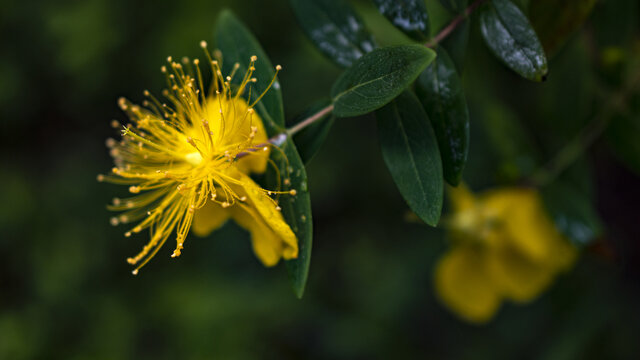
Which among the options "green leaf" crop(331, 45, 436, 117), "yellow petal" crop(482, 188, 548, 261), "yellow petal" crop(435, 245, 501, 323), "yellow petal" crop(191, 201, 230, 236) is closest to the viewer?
"green leaf" crop(331, 45, 436, 117)

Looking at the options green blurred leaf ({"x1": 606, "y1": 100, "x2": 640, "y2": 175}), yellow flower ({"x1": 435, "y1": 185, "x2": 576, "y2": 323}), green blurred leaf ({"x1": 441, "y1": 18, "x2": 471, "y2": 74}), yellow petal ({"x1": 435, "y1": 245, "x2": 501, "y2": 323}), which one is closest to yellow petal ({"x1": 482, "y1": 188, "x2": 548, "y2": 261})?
yellow flower ({"x1": 435, "y1": 185, "x2": 576, "y2": 323})

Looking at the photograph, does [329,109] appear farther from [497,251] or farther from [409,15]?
[497,251]

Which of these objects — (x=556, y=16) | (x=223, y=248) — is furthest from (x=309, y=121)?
(x=223, y=248)

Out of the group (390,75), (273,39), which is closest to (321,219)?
(273,39)

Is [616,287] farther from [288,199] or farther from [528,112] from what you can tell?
[288,199]

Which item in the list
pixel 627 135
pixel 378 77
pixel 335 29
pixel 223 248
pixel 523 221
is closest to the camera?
pixel 378 77

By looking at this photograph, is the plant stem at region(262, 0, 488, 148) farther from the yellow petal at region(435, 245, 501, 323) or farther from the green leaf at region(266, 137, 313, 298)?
the yellow petal at region(435, 245, 501, 323)

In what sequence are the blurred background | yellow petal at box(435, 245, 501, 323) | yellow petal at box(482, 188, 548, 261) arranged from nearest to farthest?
yellow petal at box(482, 188, 548, 261) < yellow petal at box(435, 245, 501, 323) < the blurred background

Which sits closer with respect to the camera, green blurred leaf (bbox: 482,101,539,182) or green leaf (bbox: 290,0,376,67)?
green leaf (bbox: 290,0,376,67)
